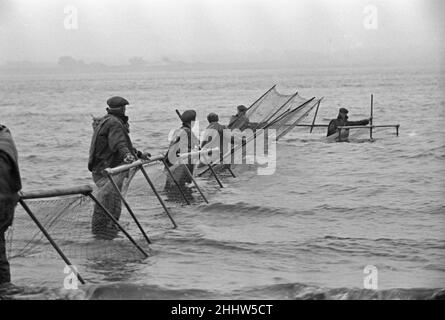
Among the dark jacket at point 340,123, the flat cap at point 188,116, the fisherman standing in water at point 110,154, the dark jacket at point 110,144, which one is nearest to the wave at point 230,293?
the fisherman standing in water at point 110,154

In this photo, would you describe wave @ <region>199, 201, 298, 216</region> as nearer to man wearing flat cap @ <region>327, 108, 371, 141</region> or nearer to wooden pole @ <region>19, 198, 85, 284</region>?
wooden pole @ <region>19, 198, 85, 284</region>

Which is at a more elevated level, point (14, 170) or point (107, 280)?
point (14, 170)

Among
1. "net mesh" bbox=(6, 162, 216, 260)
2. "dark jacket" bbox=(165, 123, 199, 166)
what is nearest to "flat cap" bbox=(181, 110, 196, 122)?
"dark jacket" bbox=(165, 123, 199, 166)

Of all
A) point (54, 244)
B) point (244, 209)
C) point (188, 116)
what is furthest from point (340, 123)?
point (54, 244)

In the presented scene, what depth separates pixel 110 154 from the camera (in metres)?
9.18

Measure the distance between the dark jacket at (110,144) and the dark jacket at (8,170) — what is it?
9.46ft

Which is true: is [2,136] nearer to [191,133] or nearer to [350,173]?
[191,133]

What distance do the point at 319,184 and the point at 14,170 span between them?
10.5 meters

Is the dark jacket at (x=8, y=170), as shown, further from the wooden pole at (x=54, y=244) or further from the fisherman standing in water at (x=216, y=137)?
the fisherman standing in water at (x=216, y=137)

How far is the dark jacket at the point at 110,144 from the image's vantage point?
896 cm

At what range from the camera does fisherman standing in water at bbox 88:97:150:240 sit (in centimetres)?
856
